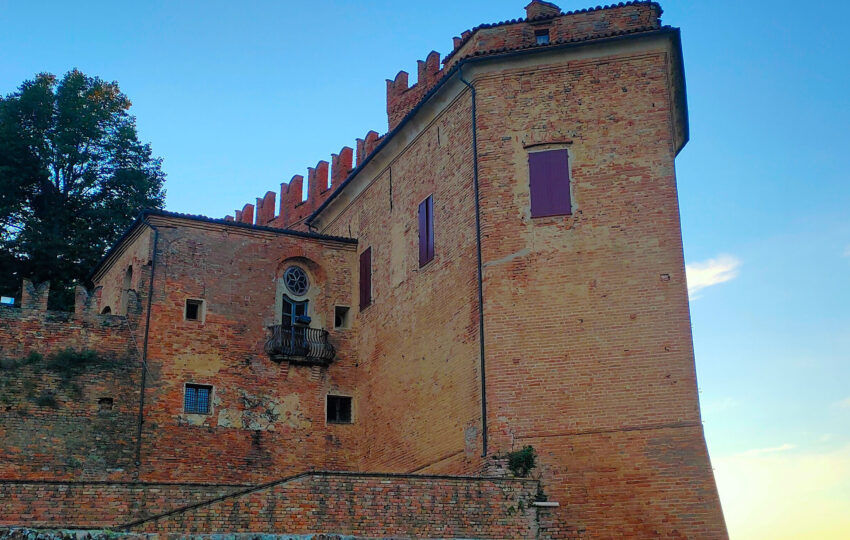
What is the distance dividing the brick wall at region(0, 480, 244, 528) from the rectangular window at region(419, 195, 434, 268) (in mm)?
6951

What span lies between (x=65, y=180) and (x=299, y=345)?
13.3m

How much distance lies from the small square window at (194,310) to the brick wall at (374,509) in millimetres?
Result: 8270

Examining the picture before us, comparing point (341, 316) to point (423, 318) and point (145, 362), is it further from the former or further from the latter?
point (145, 362)

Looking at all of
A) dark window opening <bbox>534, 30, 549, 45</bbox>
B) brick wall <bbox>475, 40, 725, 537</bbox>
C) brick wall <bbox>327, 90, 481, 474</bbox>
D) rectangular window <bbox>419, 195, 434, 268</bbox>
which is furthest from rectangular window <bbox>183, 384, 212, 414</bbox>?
dark window opening <bbox>534, 30, 549, 45</bbox>

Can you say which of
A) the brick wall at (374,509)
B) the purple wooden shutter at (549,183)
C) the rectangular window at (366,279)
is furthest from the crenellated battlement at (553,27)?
the brick wall at (374,509)

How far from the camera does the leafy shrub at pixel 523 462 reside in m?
17.9

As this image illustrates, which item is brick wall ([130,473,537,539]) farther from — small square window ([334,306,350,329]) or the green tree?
the green tree

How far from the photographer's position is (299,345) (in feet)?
79.9

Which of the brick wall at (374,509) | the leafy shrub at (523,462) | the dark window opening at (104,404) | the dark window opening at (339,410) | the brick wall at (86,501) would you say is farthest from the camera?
the dark window opening at (339,410)

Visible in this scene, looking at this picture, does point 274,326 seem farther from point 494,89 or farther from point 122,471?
point 494,89

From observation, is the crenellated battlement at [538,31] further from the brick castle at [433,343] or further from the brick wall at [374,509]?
the brick wall at [374,509]

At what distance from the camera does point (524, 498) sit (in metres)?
17.3

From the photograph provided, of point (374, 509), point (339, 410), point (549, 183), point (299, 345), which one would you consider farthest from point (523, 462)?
point (299, 345)

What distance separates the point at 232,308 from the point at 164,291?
5.30 feet
